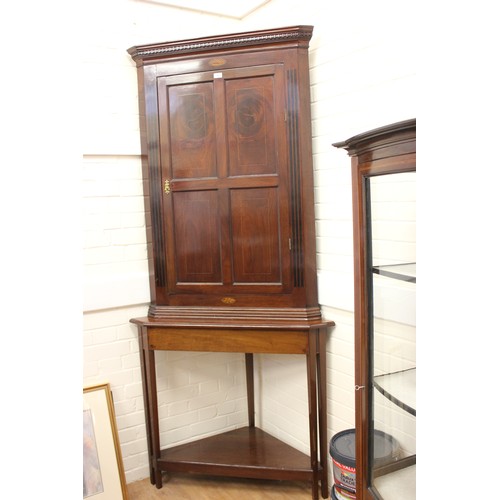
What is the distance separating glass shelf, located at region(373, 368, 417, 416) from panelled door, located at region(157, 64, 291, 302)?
3.50 feet

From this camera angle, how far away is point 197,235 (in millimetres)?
2852

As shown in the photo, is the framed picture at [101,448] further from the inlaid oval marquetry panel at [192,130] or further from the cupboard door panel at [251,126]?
the cupboard door panel at [251,126]

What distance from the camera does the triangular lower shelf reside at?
2.86 m

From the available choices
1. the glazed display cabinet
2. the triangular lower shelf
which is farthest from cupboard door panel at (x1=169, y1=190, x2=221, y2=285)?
the glazed display cabinet

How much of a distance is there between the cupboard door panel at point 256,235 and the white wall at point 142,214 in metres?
0.25

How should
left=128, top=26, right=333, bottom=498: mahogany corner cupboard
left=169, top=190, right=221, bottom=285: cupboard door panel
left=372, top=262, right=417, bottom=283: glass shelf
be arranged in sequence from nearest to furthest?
left=372, top=262, right=417, bottom=283: glass shelf < left=128, top=26, right=333, bottom=498: mahogany corner cupboard < left=169, top=190, right=221, bottom=285: cupboard door panel

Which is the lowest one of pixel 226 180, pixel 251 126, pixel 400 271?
pixel 400 271

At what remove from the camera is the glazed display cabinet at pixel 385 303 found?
5.01 ft

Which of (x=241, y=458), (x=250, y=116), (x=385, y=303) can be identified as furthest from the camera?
(x=241, y=458)

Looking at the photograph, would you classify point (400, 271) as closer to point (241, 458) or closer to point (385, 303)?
point (385, 303)

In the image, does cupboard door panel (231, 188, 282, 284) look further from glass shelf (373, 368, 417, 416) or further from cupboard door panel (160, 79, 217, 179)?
glass shelf (373, 368, 417, 416)

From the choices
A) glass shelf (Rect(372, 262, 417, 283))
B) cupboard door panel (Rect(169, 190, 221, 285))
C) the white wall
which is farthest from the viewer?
cupboard door panel (Rect(169, 190, 221, 285))

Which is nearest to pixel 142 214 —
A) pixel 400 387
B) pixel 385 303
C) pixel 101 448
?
pixel 101 448

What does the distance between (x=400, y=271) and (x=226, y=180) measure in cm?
138
